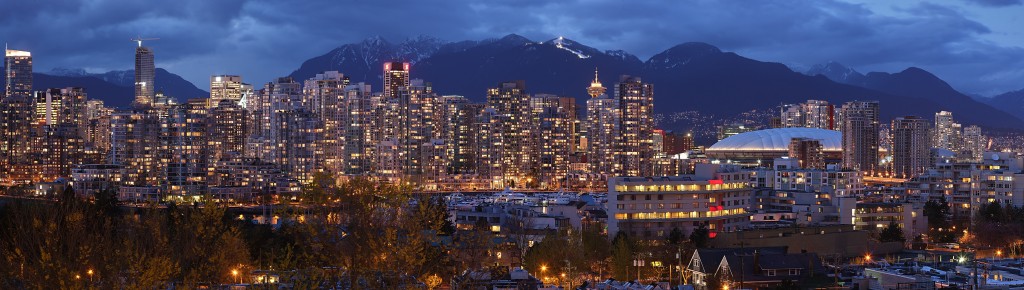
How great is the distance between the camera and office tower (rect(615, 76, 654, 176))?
82250mm

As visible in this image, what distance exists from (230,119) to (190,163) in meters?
14.6

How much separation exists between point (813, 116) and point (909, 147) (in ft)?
72.2

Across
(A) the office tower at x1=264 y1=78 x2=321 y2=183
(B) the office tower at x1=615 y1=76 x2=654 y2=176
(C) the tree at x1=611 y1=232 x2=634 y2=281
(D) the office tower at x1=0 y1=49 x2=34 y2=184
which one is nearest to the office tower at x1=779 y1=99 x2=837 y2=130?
(B) the office tower at x1=615 y1=76 x2=654 y2=176

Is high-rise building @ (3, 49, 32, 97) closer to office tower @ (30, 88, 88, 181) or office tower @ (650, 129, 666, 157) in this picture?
office tower @ (30, 88, 88, 181)

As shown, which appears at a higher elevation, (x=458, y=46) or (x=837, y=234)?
(x=458, y=46)

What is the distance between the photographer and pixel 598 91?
10500 cm

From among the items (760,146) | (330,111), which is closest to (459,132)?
(330,111)

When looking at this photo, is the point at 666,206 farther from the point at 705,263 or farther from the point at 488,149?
the point at 488,149

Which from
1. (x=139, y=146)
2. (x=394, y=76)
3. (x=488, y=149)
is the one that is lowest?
(x=488, y=149)

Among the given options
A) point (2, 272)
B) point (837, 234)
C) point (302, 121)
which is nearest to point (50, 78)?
point (302, 121)

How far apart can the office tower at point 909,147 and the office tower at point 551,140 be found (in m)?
23.5

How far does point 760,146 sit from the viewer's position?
79.1 meters

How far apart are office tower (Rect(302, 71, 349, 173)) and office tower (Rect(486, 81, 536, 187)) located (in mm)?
10692

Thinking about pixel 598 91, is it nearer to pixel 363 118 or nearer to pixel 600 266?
pixel 363 118
